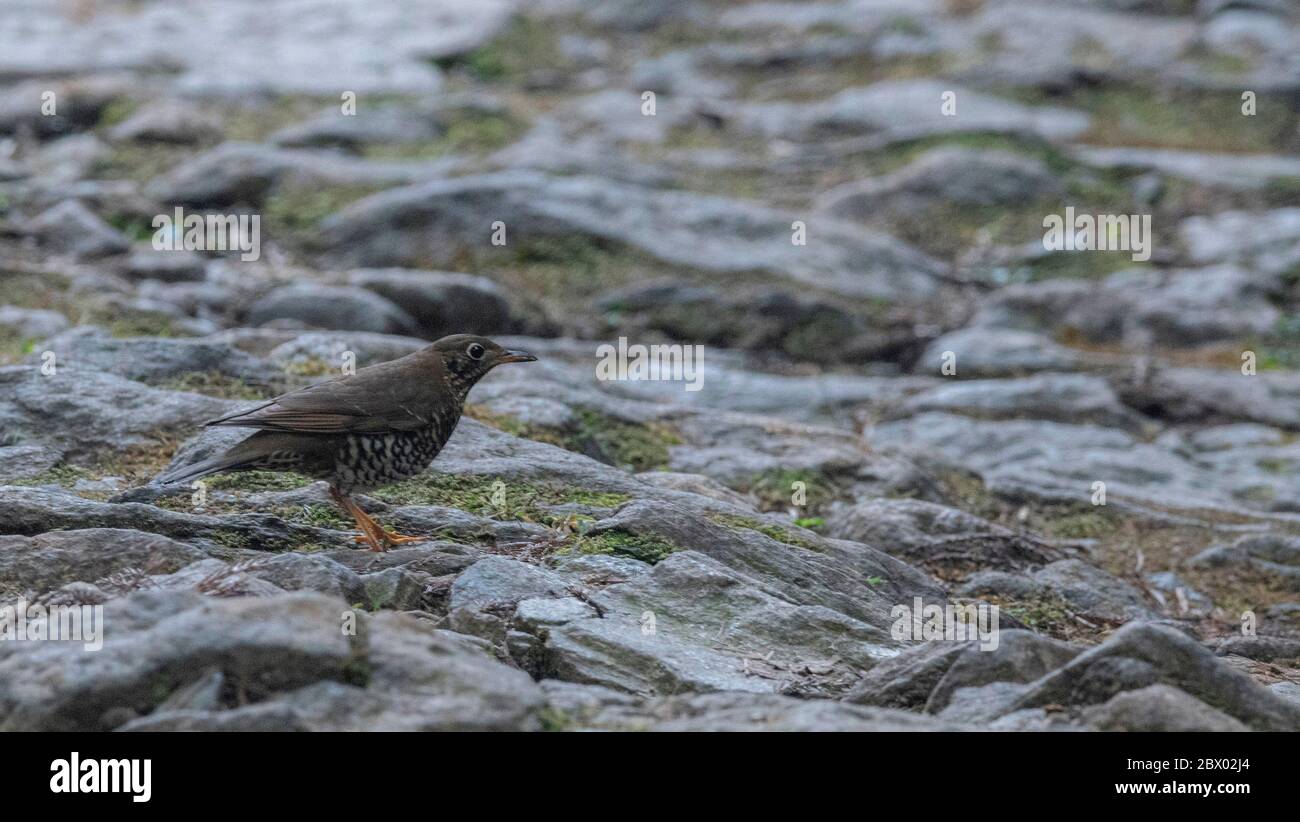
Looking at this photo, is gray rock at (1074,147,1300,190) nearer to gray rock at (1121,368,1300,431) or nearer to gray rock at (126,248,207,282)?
gray rock at (1121,368,1300,431)

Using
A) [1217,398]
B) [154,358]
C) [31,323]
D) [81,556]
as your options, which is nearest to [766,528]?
[81,556]

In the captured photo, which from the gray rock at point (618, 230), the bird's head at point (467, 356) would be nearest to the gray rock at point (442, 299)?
the gray rock at point (618, 230)

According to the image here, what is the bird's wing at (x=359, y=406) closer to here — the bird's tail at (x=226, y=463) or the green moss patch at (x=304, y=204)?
the bird's tail at (x=226, y=463)

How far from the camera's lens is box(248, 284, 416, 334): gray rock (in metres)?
12.2

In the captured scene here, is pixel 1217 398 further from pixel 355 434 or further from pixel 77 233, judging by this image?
pixel 77 233

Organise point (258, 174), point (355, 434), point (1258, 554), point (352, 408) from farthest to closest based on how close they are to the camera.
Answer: point (258, 174), point (1258, 554), point (352, 408), point (355, 434)

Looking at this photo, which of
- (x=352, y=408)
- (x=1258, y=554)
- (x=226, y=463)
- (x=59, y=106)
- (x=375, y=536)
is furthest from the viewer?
(x=59, y=106)

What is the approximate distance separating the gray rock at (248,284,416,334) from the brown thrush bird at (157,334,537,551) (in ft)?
14.5

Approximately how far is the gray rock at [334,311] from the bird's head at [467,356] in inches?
160

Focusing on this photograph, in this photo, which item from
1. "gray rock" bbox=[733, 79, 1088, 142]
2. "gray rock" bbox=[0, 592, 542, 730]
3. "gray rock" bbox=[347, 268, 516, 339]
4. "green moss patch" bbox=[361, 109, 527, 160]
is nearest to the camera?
"gray rock" bbox=[0, 592, 542, 730]

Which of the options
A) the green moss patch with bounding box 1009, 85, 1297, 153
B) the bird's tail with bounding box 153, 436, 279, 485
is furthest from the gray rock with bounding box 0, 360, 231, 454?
the green moss patch with bounding box 1009, 85, 1297, 153

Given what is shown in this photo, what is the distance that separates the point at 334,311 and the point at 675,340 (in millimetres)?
3361

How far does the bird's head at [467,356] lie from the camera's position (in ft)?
26.6

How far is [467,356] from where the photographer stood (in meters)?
8.17
